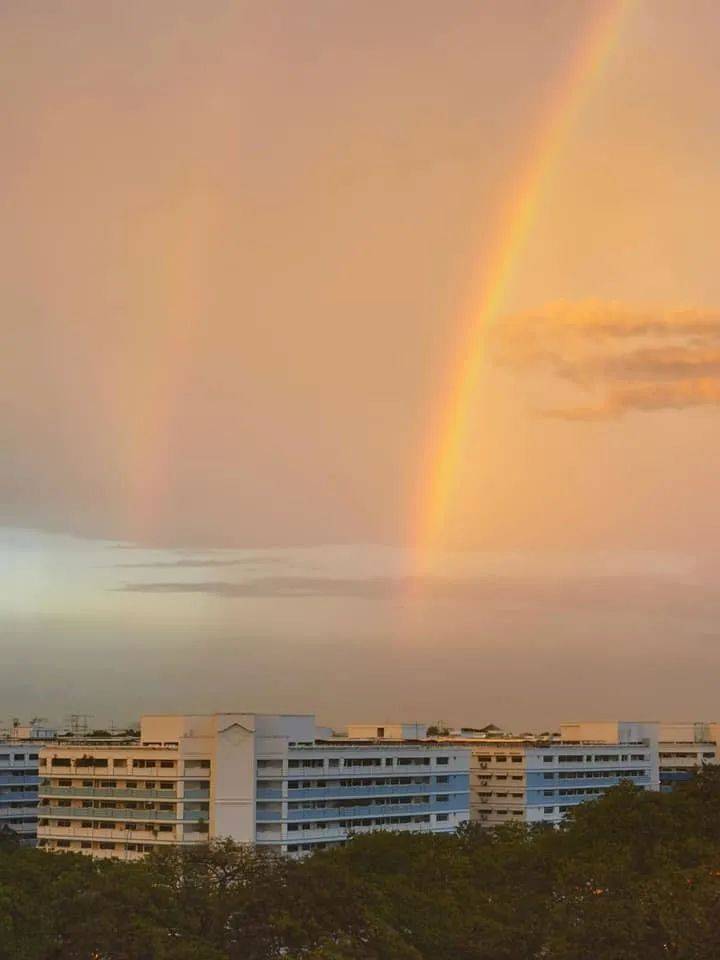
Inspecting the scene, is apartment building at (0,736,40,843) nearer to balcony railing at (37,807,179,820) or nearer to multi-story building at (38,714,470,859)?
multi-story building at (38,714,470,859)

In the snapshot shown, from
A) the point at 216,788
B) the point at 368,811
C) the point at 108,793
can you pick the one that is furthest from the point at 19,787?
the point at 368,811

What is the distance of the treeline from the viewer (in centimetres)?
3688

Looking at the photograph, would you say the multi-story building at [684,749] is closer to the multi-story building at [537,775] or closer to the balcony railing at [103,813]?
the multi-story building at [537,775]

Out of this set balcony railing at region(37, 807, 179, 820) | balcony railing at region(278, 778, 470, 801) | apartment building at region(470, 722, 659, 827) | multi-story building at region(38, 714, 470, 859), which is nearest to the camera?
multi-story building at region(38, 714, 470, 859)

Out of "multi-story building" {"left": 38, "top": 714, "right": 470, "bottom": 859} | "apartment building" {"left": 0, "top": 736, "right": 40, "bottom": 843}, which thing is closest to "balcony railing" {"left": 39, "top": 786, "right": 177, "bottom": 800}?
"multi-story building" {"left": 38, "top": 714, "right": 470, "bottom": 859}

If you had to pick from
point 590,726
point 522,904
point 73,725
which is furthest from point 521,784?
point 522,904

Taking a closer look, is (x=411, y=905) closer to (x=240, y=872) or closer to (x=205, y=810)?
(x=240, y=872)

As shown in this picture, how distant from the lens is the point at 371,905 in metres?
39.7

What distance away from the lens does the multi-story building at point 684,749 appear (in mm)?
118062

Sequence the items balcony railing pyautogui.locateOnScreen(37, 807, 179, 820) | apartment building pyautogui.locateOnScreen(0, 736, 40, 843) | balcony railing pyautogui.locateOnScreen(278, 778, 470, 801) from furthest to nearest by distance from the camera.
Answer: apartment building pyautogui.locateOnScreen(0, 736, 40, 843) < balcony railing pyautogui.locateOnScreen(278, 778, 470, 801) < balcony railing pyautogui.locateOnScreen(37, 807, 179, 820)

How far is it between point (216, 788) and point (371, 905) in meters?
34.0

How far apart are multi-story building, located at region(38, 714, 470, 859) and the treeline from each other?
27025 mm

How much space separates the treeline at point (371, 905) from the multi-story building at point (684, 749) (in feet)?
245

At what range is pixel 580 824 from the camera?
4722 cm
